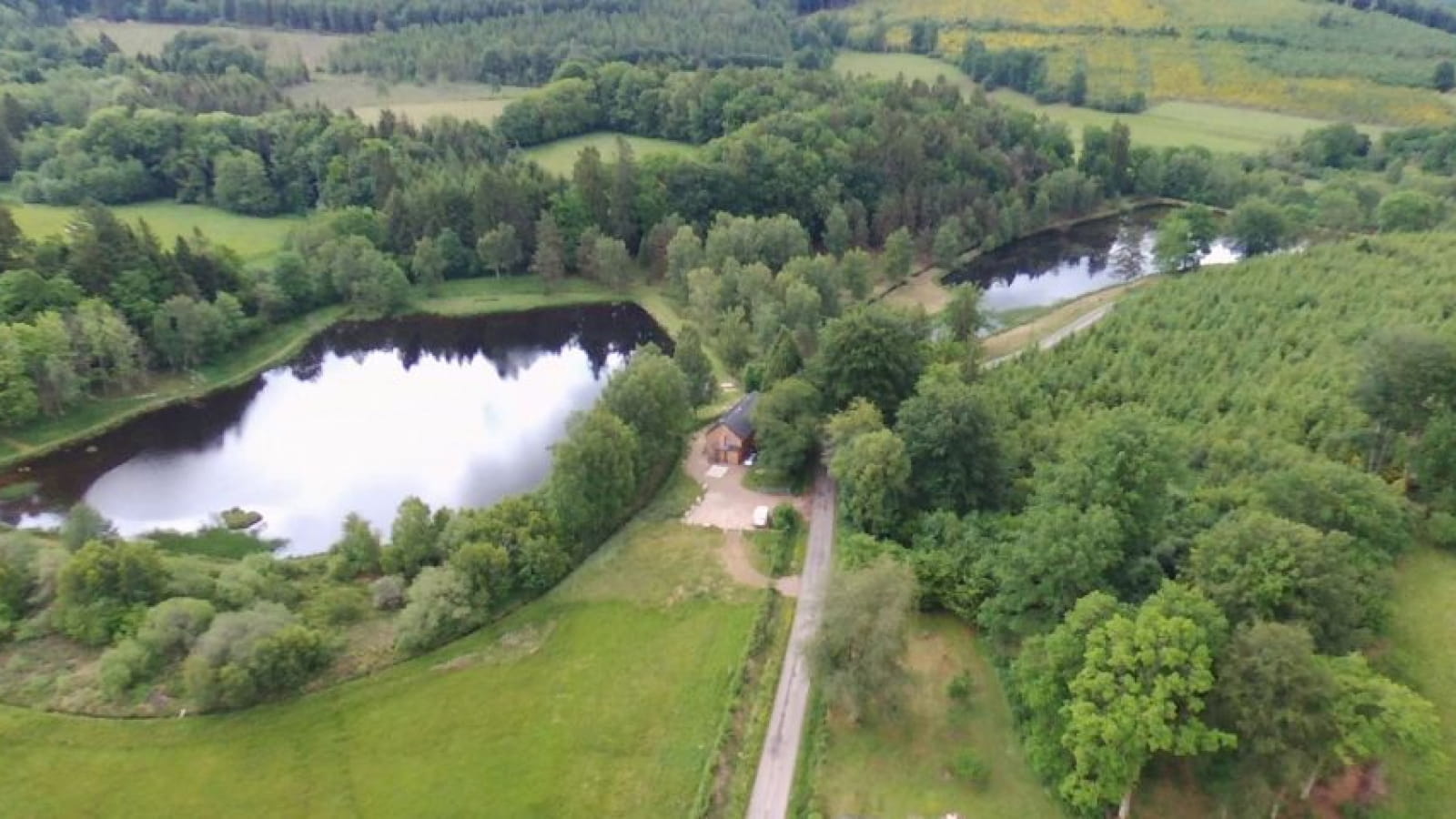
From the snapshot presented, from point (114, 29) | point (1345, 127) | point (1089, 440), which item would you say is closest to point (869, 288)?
point (1089, 440)

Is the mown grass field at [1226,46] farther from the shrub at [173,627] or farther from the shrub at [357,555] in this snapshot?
the shrub at [173,627]

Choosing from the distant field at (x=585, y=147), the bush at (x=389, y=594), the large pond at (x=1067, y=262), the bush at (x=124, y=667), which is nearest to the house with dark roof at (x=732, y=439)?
the bush at (x=389, y=594)

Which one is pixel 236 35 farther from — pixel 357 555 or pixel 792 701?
pixel 792 701

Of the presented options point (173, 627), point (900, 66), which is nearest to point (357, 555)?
point (173, 627)

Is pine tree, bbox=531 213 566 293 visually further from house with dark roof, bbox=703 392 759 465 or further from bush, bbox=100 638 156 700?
bush, bbox=100 638 156 700

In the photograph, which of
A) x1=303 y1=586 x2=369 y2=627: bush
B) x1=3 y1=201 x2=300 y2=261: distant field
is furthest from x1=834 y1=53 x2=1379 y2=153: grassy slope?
x1=303 y1=586 x2=369 y2=627: bush

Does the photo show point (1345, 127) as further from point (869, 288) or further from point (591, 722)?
point (591, 722)
